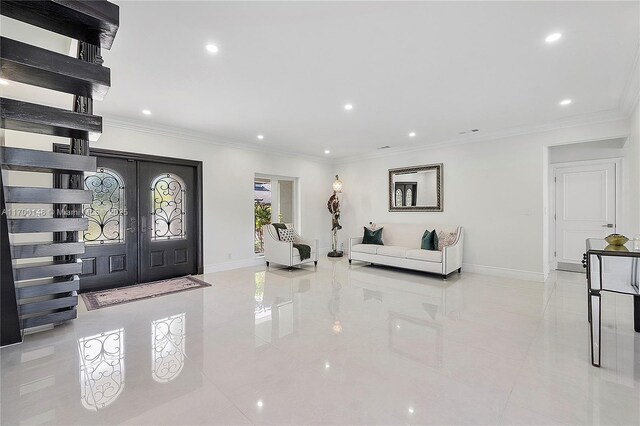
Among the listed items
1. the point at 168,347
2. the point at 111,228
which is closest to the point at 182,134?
the point at 111,228

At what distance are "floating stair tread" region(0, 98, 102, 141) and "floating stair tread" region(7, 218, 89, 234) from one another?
0.99 m

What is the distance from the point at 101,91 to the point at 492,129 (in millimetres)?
5574

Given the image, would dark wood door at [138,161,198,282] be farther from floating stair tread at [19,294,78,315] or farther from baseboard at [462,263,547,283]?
baseboard at [462,263,547,283]

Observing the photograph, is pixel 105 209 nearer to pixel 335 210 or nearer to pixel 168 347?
pixel 168 347

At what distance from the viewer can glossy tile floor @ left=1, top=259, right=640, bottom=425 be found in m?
1.75

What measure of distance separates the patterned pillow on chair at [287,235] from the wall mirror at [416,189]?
2.34 m

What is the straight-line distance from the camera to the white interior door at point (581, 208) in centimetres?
521

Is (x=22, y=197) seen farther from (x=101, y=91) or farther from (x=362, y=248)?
(x=362, y=248)

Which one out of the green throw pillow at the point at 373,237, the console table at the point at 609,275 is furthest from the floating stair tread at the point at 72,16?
the green throw pillow at the point at 373,237

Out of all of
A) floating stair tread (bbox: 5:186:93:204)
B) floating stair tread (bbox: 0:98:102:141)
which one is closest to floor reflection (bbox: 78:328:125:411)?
floating stair tread (bbox: 5:186:93:204)

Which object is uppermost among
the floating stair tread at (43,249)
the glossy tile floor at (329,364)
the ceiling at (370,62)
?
the ceiling at (370,62)

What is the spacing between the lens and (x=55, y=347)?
2.59 m

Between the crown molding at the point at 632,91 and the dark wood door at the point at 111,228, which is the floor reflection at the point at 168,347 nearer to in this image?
the dark wood door at the point at 111,228

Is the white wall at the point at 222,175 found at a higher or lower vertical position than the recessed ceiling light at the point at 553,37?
lower
